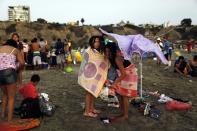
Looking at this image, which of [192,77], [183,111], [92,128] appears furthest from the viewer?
[192,77]

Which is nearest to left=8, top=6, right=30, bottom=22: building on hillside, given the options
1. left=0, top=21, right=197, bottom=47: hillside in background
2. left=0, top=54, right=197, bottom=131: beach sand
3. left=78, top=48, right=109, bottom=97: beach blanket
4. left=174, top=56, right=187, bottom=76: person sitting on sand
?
left=0, top=21, right=197, bottom=47: hillside in background

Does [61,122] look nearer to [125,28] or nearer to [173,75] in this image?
[173,75]

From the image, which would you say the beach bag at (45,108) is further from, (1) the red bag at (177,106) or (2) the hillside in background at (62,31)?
(2) the hillside in background at (62,31)

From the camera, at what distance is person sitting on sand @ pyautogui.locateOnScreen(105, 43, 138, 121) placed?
8.02 metres

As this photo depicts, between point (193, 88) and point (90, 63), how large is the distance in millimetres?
5946

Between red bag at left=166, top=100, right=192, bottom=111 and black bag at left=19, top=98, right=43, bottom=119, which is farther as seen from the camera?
red bag at left=166, top=100, right=192, bottom=111

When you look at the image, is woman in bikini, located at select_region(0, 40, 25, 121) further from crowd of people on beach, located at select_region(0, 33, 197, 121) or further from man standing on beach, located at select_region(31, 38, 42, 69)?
man standing on beach, located at select_region(31, 38, 42, 69)

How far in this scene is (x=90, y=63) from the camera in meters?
8.53

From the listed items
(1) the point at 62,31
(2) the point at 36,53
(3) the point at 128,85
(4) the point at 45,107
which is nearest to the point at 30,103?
(4) the point at 45,107

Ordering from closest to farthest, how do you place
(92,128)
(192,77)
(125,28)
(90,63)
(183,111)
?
(92,128)
(90,63)
(183,111)
(192,77)
(125,28)

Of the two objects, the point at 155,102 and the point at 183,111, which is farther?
the point at 155,102

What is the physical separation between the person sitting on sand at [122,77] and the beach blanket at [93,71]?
297 millimetres

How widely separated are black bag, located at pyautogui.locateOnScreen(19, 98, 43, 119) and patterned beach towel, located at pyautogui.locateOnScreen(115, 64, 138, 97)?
176cm

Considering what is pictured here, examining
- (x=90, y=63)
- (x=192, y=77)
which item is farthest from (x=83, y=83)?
(x=192, y=77)
